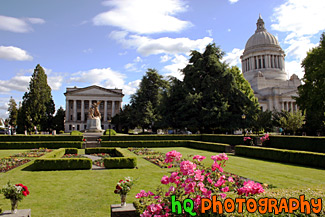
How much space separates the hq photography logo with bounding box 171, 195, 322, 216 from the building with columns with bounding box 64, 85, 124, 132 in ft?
267

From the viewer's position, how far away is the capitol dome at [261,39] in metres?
85.9

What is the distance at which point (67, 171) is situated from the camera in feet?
39.7

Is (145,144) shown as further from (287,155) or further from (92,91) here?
(92,91)

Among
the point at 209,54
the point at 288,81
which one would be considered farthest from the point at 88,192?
the point at 288,81

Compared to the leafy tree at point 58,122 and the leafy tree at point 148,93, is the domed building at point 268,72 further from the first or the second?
the leafy tree at point 58,122

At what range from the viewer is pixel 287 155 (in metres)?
15.6

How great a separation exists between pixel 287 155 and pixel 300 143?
18.5 ft

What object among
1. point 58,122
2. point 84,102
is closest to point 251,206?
point 58,122

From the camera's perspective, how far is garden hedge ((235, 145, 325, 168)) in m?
13.8

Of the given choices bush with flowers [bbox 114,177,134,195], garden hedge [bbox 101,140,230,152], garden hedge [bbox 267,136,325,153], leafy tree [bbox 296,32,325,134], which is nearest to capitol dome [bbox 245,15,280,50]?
leafy tree [bbox 296,32,325,134]

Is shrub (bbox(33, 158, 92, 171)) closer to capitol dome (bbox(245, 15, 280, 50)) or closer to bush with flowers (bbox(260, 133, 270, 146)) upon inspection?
bush with flowers (bbox(260, 133, 270, 146))

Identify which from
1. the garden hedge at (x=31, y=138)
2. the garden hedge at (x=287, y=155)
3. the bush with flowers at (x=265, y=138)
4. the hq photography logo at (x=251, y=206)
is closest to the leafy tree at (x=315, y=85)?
the bush with flowers at (x=265, y=138)

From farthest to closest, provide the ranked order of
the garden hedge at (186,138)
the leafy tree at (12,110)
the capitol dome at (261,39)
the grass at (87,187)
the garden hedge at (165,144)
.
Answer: the capitol dome at (261,39)
the leafy tree at (12,110)
the garden hedge at (186,138)
the garden hedge at (165,144)
the grass at (87,187)

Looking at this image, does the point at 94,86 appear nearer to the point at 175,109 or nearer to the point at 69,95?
the point at 69,95
